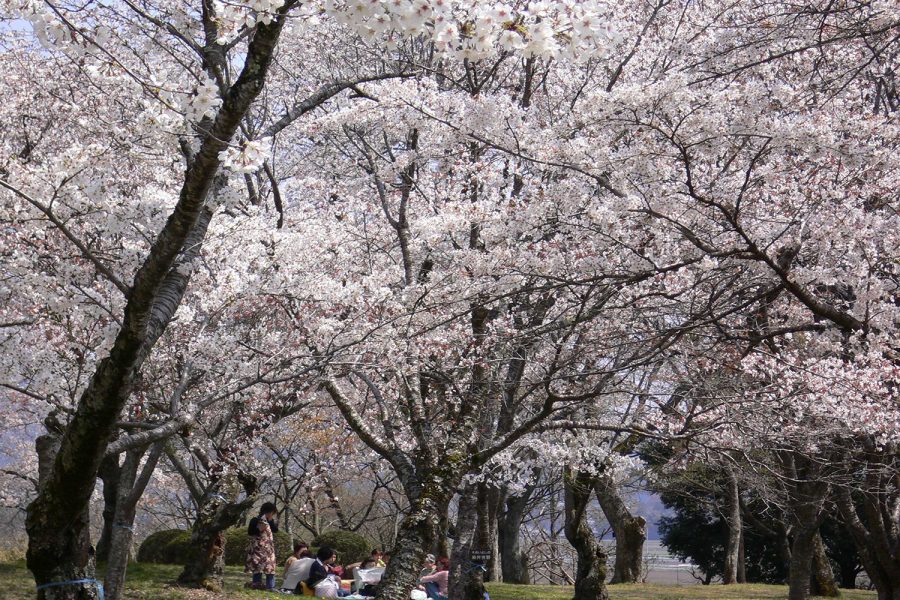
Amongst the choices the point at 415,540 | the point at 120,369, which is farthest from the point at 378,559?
the point at 120,369

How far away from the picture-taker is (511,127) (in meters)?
7.26

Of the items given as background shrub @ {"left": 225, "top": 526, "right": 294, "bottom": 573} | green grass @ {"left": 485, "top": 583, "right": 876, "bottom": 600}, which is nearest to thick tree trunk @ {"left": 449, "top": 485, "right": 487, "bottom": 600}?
green grass @ {"left": 485, "top": 583, "right": 876, "bottom": 600}

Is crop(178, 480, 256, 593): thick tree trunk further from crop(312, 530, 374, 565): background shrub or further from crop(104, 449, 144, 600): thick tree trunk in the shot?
crop(312, 530, 374, 565): background shrub

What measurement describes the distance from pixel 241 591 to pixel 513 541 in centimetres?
1098

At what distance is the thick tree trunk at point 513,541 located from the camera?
66.5 ft

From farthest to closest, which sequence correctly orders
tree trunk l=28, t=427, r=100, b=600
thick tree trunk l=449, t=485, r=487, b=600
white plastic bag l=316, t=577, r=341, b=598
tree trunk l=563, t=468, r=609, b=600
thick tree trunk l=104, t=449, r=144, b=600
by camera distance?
tree trunk l=563, t=468, r=609, b=600 → white plastic bag l=316, t=577, r=341, b=598 → thick tree trunk l=449, t=485, r=487, b=600 → thick tree trunk l=104, t=449, r=144, b=600 → tree trunk l=28, t=427, r=100, b=600

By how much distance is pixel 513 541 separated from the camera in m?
20.9

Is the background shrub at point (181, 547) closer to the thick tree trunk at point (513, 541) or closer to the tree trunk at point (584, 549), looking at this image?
the tree trunk at point (584, 549)

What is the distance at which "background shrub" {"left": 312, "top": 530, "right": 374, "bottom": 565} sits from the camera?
16172 millimetres

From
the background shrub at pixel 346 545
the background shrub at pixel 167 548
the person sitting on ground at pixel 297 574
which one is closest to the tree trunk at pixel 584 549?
the person sitting on ground at pixel 297 574

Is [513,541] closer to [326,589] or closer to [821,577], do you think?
[821,577]

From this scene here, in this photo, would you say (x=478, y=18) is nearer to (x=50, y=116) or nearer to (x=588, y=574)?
(x=50, y=116)

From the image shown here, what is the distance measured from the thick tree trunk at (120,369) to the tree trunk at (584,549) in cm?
867

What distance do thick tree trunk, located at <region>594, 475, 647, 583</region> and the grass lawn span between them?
0.88 meters
